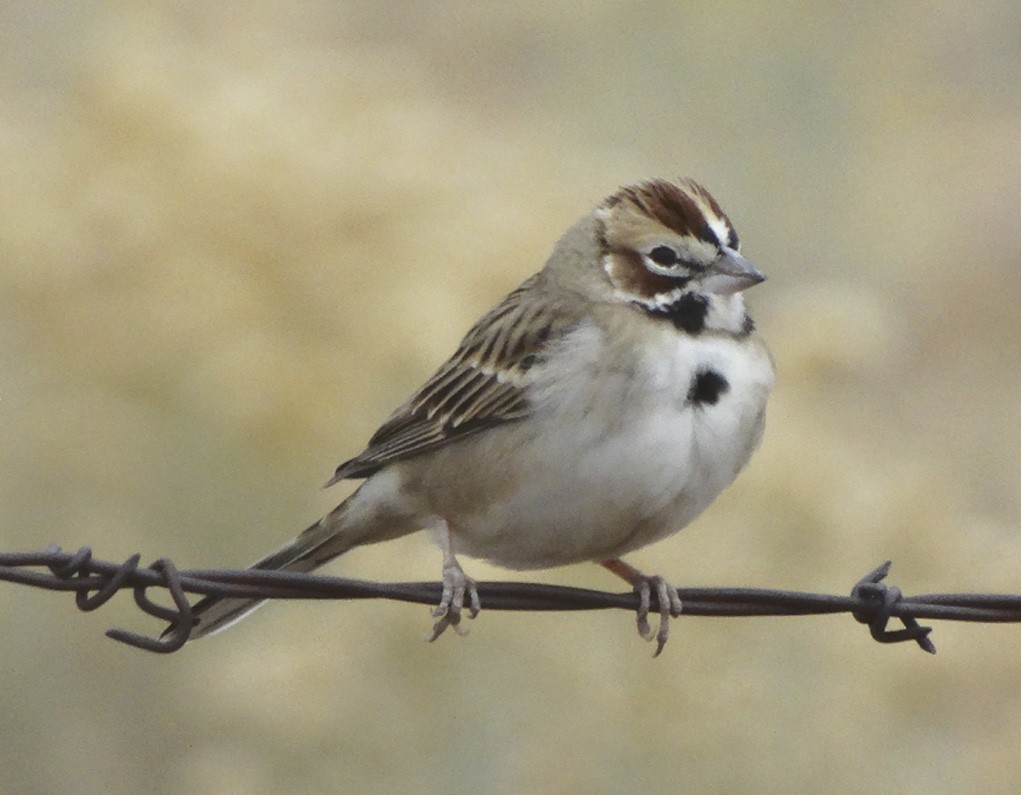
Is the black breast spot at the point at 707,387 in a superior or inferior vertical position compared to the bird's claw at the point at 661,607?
superior

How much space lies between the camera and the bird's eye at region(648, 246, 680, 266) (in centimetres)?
573

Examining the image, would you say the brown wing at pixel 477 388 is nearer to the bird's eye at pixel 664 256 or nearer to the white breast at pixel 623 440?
the white breast at pixel 623 440

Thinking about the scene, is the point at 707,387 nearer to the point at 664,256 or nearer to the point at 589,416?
the point at 589,416

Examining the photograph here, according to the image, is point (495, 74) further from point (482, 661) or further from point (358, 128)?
point (482, 661)

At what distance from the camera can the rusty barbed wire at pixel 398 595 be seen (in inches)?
169

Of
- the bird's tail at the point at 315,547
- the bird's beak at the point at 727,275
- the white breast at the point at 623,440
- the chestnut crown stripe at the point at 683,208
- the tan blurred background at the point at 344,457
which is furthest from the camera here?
the tan blurred background at the point at 344,457

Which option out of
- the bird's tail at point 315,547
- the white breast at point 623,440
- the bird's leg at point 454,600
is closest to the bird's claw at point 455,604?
the bird's leg at point 454,600

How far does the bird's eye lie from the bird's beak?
0.11m

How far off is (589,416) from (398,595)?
1046mm

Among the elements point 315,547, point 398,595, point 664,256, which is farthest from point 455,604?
point 664,256

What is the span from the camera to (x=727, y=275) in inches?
222

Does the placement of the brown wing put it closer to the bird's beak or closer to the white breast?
the white breast

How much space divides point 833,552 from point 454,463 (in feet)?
4.97

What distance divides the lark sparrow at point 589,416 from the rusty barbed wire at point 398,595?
46 cm
